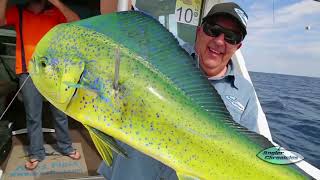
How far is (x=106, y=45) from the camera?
3.55 ft

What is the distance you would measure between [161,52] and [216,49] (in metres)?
0.84

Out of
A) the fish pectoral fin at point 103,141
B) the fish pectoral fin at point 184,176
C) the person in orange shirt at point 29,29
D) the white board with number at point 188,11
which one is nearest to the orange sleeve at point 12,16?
the person in orange shirt at point 29,29

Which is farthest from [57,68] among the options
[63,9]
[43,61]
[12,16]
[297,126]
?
[297,126]

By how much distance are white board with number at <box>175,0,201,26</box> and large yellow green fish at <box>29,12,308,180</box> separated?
10.3 feet

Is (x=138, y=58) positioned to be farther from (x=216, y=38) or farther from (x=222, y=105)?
(x=216, y=38)

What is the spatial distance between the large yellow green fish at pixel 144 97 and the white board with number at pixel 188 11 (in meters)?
3.13

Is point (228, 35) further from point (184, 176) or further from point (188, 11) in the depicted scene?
point (188, 11)

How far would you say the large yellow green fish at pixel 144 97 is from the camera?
1044 millimetres

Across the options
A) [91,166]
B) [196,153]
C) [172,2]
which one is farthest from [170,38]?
[91,166]

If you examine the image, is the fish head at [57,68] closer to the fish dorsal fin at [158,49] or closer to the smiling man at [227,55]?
the fish dorsal fin at [158,49]

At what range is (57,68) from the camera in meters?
1.04

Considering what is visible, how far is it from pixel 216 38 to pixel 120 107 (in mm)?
957

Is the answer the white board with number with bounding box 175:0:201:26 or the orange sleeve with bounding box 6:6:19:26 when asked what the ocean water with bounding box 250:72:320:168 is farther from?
the orange sleeve with bounding box 6:6:19:26

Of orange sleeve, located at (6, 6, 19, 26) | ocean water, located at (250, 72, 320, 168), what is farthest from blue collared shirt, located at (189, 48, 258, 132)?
ocean water, located at (250, 72, 320, 168)
